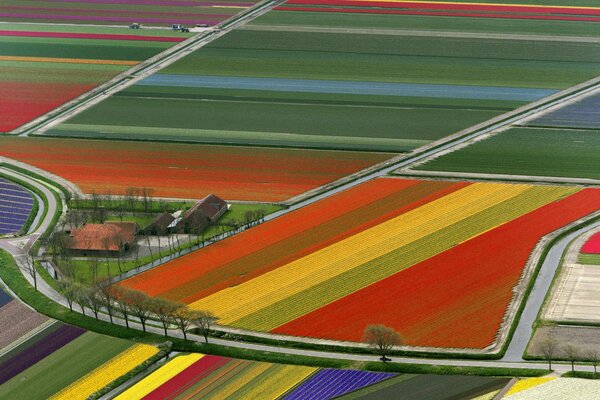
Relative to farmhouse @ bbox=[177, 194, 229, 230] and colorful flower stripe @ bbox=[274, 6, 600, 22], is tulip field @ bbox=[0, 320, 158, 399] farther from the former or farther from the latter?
colorful flower stripe @ bbox=[274, 6, 600, 22]

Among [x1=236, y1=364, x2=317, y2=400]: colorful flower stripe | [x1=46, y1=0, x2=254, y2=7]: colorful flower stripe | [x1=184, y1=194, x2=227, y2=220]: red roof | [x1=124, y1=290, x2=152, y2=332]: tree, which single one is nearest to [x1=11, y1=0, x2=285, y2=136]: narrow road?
[x1=46, y1=0, x2=254, y2=7]: colorful flower stripe

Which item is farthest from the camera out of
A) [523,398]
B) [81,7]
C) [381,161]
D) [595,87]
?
[81,7]

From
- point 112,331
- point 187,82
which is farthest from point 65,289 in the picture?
point 187,82

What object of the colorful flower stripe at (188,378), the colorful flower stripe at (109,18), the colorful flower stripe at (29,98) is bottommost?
the colorful flower stripe at (188,378)

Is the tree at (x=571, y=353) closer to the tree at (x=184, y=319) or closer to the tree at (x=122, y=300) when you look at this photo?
the tree at (x=184, y=319)

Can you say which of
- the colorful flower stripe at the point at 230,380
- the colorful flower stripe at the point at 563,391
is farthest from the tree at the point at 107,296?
the colorful flower stripe at the point at 563,391

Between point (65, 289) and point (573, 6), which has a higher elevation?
point (573, 6)

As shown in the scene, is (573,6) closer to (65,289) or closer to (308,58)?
(308,58)
